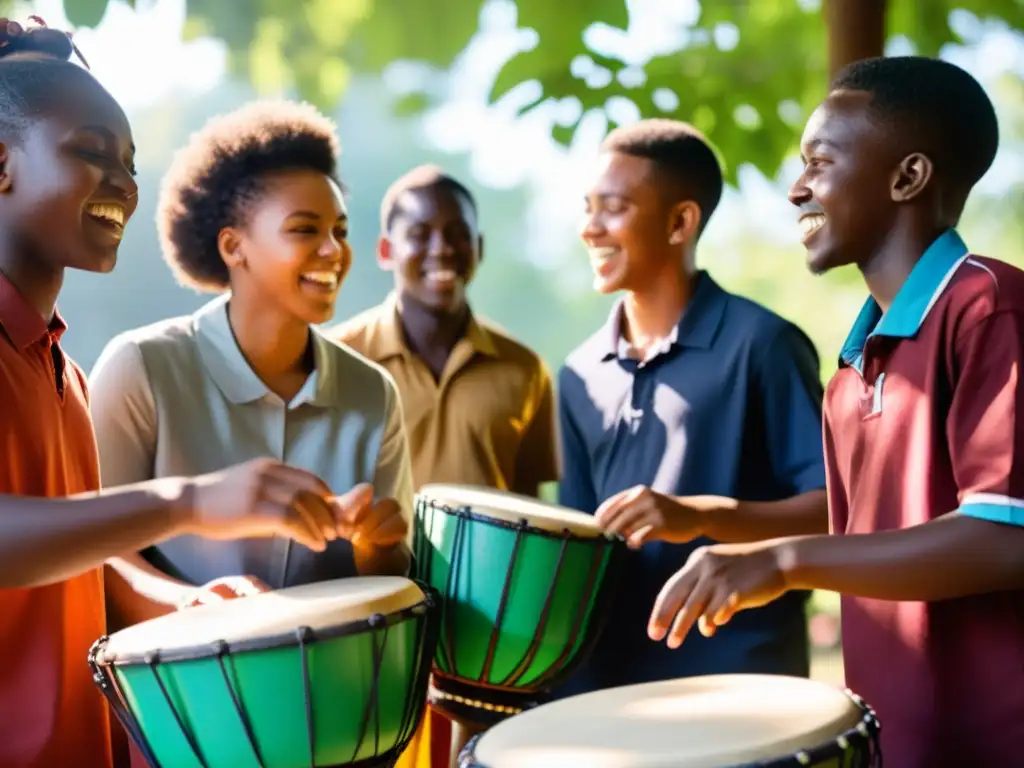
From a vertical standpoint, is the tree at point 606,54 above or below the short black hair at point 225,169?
above

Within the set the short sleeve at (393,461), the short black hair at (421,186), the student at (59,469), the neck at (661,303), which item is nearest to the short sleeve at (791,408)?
the neck at (661,303)

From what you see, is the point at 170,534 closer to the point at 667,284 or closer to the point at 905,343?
the point at 905,343

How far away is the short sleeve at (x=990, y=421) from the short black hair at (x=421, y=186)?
243 cm

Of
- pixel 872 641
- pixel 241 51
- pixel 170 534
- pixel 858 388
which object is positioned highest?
pixel 241 51

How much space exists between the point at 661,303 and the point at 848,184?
43.5 inches

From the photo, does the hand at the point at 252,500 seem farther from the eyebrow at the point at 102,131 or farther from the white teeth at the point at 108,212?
the eyebrow at the point at 102,131

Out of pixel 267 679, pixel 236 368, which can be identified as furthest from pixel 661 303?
pixel 267 679

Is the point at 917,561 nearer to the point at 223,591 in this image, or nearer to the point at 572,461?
the point at 223,591

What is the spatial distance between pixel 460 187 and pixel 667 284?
1.14 m

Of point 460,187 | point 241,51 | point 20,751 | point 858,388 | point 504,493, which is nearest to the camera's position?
point 20,751

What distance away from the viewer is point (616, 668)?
3195mm

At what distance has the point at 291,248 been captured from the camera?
296 cm

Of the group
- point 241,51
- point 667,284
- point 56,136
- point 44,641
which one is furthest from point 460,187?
point 44,641

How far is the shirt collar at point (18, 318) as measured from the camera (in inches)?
84.5
